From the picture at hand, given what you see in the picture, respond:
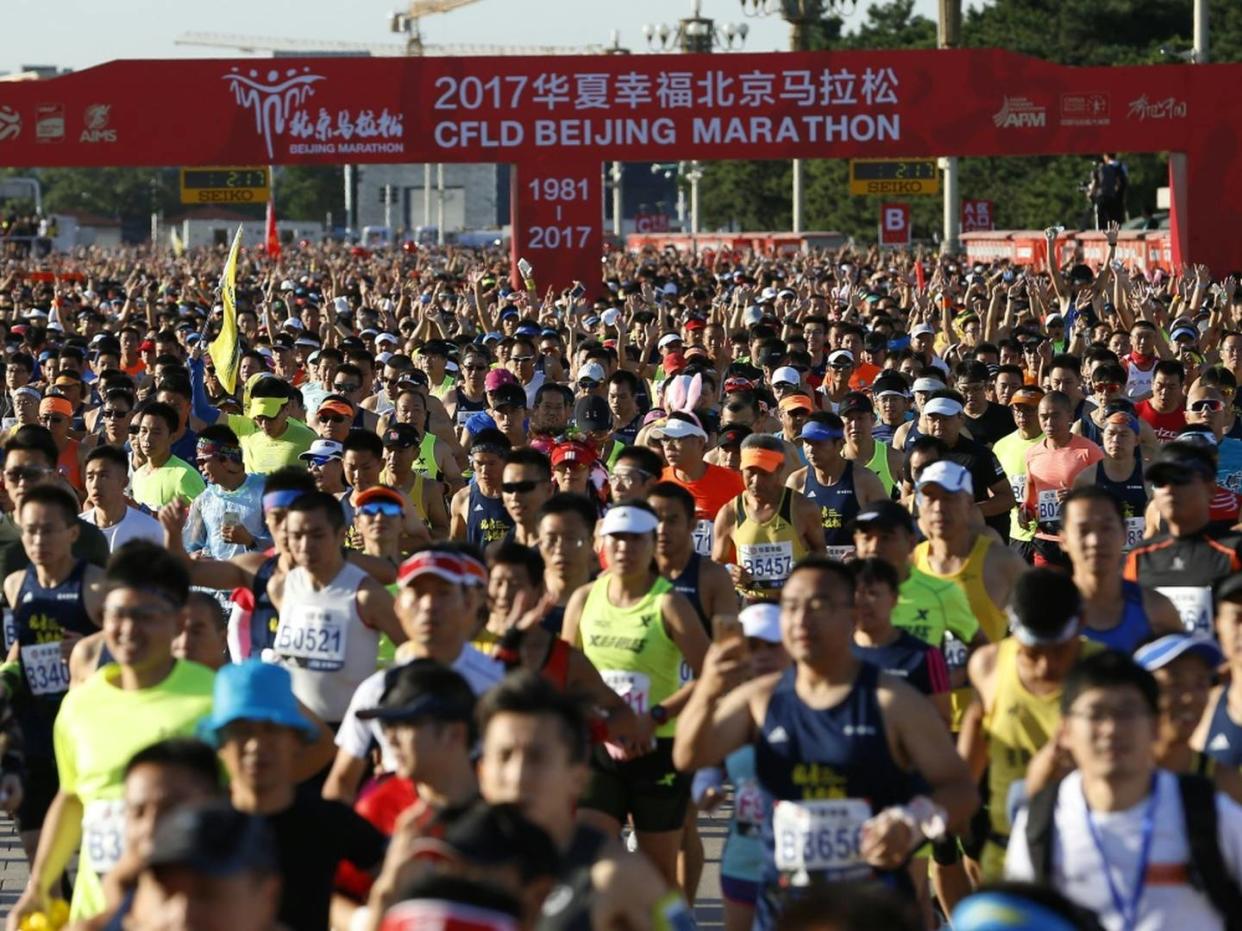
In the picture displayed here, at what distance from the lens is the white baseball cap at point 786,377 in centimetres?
1367

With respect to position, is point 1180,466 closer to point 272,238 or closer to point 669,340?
point 669,340

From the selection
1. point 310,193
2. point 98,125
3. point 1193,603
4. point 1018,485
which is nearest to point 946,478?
point 1193,603

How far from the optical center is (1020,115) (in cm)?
2689

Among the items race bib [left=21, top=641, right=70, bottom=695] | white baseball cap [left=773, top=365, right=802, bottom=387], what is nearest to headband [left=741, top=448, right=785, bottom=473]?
race bib [left=21, top=641, right=70, bottom=695]

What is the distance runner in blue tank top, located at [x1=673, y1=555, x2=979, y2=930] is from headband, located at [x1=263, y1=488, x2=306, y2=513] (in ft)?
8.68

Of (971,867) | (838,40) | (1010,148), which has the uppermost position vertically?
(838,40)

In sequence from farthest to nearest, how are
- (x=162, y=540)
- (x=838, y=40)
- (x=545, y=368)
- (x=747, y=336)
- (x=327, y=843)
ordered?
(x=838, y=40) → (x=747, y=336) → (x=545, y=368) → (x=162, y=540) → (x=327, y=843)

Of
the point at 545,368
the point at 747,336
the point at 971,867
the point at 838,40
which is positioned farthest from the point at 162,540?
the point at 838,40

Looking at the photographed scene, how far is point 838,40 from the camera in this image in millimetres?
82938

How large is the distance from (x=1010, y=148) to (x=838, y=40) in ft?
188

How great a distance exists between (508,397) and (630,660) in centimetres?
544

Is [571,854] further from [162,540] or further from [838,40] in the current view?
[838,40]

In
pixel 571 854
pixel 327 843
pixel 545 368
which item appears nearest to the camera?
pixel 571 854

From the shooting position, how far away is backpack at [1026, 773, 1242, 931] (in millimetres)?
4832
